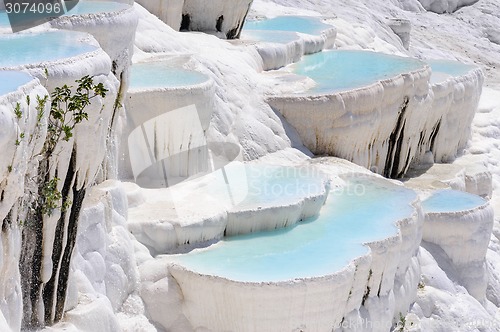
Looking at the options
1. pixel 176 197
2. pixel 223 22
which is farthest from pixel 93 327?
Answer: pixel 223 22

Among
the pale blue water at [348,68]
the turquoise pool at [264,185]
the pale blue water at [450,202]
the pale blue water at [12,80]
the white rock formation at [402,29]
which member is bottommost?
the white rock formation at [402,29]

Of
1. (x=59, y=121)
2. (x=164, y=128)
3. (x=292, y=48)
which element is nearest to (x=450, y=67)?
(x=292, y=48)

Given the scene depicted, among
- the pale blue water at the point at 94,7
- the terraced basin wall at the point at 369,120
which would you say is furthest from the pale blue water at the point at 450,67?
the pale blue water at the point at 94,7

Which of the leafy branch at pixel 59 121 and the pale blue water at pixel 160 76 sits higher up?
the leafy branch at pixel 59 121

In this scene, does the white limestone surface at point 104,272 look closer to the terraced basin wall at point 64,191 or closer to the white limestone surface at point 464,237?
the terraced basin wall at point 64,191

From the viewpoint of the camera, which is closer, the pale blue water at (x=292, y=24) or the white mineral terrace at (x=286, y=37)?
the white mineral terrace at (x=286, y=37)

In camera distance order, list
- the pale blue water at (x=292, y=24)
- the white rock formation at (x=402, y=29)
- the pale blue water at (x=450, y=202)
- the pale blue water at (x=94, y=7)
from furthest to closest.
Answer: the white rock formation at (x=402, y=29)
the pale blue water at (x=292, y=24)
the pale blue water at (x=450, y=202)
the pale blue water at (x=94, y=7)

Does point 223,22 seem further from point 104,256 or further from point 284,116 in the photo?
point 104,256
